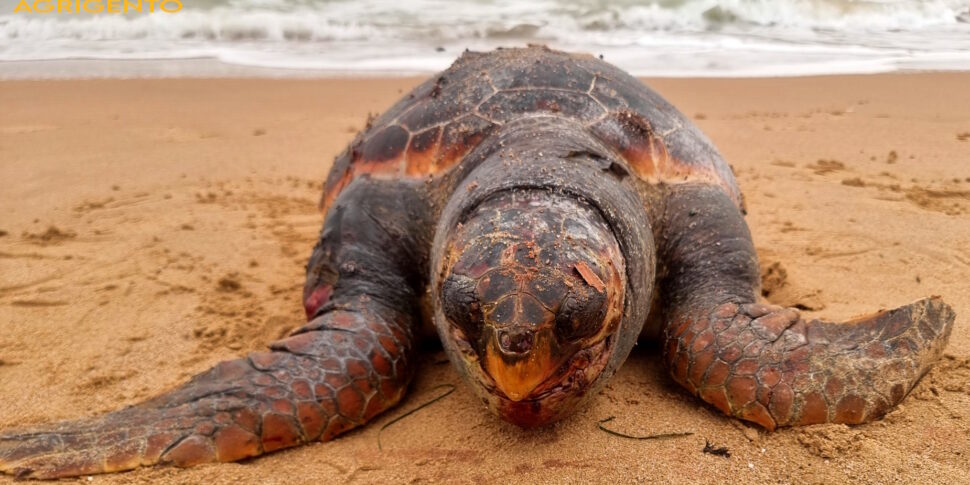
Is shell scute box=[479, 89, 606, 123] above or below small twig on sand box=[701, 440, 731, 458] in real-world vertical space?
above

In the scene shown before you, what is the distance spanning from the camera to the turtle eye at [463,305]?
1.72 metres

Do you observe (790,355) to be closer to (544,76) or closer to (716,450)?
(716,450)

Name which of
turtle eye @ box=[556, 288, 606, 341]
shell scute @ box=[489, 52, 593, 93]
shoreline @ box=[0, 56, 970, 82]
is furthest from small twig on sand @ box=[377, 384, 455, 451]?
shoreline @ box=[0, 56, 970, 82]

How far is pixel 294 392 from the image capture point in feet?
7.63

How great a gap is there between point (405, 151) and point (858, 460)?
1984 millimetres

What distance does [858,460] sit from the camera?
6.76 feet

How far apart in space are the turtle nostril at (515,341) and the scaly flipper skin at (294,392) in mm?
899

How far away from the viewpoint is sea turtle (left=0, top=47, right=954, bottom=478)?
1793mm

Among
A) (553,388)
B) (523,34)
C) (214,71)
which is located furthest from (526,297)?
(523,34)

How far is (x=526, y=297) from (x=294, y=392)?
3.35 ft

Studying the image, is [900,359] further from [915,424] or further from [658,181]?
[658,181]

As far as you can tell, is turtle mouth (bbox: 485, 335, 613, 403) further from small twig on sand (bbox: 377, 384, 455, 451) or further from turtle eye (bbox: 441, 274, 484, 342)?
small twig on sand (bbox: 377, 384, 455, 451)

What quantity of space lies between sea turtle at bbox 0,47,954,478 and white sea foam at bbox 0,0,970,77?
7.21 m

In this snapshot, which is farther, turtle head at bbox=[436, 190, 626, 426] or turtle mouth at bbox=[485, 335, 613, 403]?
turtle mouth at bbox=[485, 335, 613, 403]
